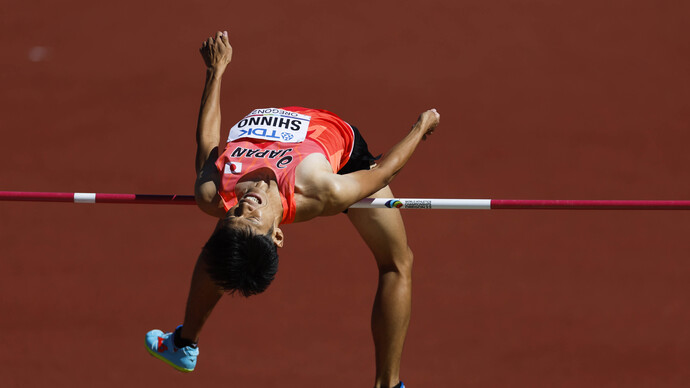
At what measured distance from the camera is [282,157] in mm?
4500

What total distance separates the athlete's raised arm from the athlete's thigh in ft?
1.00

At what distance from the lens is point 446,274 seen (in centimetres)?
682

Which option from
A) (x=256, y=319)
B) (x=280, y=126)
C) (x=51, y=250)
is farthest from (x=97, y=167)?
(x=280, y=126)

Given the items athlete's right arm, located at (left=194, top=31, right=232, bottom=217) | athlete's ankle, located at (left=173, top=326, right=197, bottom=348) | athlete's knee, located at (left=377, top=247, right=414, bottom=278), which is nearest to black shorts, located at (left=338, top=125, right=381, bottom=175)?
athlete's knee, located at (left=377, top=247, right=414, bottom=278)

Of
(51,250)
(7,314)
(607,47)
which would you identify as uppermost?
(607,47)

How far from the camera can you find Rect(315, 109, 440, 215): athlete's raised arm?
4371mm

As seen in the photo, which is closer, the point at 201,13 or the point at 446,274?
the point at 446,274

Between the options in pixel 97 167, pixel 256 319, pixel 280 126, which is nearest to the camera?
pixel 280 126

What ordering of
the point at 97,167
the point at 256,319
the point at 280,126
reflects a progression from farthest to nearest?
1. the point at 97,167
2. the point at 256,319
3. the point at 280,126

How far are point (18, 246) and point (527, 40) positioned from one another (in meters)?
3.69

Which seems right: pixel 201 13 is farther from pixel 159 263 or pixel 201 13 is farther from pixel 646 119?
pixel 646 119

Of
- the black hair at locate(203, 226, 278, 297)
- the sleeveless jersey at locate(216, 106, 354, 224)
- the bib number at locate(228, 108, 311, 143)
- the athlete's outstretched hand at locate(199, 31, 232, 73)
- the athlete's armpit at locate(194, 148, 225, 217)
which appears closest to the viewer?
the black hair at locate(203, 226, 278, 297)

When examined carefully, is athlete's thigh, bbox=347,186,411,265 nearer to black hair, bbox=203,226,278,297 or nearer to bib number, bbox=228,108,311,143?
bib number, bbox=228,108,311,143

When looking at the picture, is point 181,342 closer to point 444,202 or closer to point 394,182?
point 444,202
